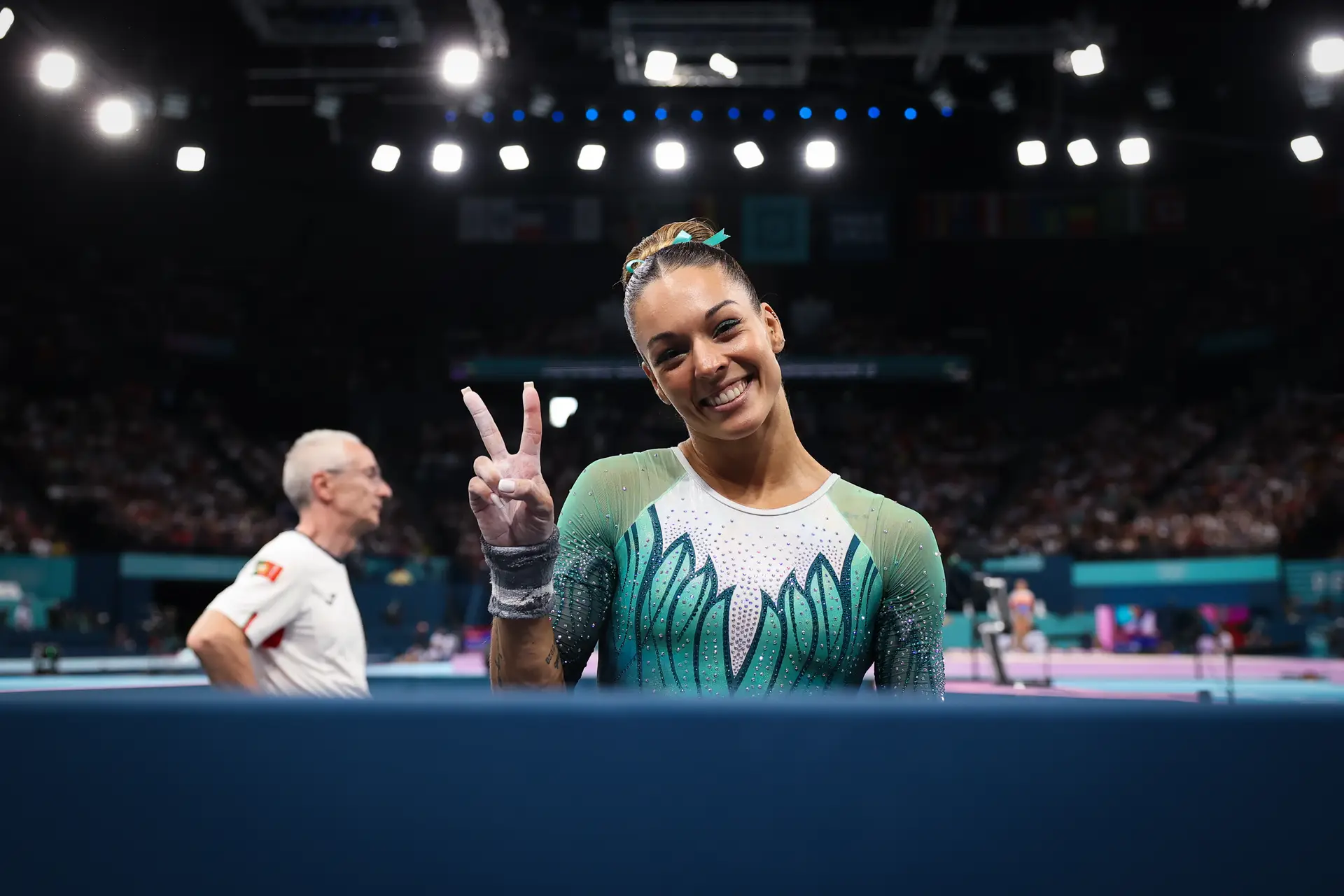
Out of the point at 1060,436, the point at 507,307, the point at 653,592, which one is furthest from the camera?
the point at 507,307

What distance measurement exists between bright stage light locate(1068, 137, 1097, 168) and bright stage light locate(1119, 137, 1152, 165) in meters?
0.36

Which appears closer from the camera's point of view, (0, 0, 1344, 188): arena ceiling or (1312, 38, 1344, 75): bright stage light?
(1312, 38, 1344, 75): bright stage light

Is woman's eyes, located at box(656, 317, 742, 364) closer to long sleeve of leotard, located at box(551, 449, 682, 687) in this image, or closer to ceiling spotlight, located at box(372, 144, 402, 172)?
long sleeve of leotard, located at box(551, 449, 682, 687)

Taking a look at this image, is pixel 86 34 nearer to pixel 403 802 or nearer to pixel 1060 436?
pixel 403 802

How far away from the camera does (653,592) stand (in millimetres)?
2004

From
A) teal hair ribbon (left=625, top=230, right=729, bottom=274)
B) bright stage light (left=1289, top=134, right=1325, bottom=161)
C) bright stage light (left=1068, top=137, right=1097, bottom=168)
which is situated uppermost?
bright stage light (left=1068, top=137, right=1097, bottom=168)

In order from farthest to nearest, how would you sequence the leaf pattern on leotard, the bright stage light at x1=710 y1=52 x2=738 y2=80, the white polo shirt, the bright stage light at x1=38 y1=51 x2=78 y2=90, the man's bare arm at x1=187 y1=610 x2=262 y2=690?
1. the bright stage light at x1=710 y1=52 x2=738 y2=80
2. the bright stage light at x1=38 y1=51 x2=78 y2=90
3. the white polo shirt
4. the man's bare arm at x1=187 y1=610 x2=262 y2=690
5. the leaf pattern on leotard

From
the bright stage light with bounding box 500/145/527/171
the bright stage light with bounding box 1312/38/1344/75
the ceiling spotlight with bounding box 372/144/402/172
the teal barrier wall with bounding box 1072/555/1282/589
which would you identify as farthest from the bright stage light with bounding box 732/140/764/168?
the teal barrier wall with bounding box 1072/555/1282/589

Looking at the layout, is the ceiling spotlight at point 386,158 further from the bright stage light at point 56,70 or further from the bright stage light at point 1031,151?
the bright stage light at point 1031,151

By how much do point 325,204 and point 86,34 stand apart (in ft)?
41.3

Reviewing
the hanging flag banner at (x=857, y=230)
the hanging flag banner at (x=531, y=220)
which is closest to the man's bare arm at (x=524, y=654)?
the hanging flag banner at (x=531, y=220)

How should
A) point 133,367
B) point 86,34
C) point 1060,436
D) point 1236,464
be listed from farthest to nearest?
point 1060,436
point 133,367
point 1236,464
point 86,34

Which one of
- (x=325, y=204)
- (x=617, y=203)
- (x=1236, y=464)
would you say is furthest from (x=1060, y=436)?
(x=325, y=204)

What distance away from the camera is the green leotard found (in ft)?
6.46
